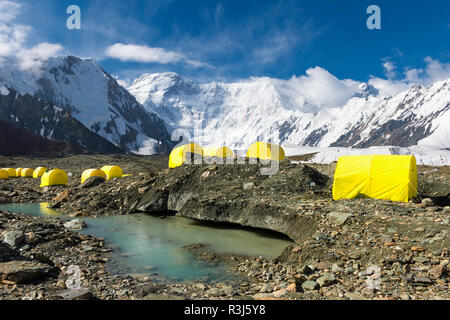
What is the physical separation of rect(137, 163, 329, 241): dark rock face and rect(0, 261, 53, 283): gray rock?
7.71 meters

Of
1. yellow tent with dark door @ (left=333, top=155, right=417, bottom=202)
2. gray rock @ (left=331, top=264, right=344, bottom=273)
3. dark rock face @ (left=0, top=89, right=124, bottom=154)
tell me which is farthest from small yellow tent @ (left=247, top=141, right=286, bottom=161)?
dark rock face @ (left=0, top=89, right=124, bottom=154)

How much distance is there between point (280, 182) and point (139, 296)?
36.6 ft

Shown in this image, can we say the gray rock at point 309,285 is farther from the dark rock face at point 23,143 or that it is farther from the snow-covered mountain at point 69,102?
the snow-covered mountain at point 69,102

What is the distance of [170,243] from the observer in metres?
11.6

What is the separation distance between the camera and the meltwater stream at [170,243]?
845 cm

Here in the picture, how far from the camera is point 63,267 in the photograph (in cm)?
791

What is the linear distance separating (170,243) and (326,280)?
6716mm

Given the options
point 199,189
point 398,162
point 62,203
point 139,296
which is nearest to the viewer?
point 139,296

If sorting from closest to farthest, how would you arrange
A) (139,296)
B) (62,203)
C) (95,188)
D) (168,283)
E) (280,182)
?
(139,296), (168,283), (280,182), (62,203), (95,188)

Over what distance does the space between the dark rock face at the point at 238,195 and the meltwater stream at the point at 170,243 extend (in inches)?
25.7

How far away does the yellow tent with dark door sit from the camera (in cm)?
1230

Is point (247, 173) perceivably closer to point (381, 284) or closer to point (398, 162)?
point (398, 162)

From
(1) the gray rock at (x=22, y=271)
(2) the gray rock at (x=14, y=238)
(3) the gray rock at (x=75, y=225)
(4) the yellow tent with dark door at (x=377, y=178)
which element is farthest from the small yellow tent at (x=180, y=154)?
(1) the gray rock at (x=22, y=271)
